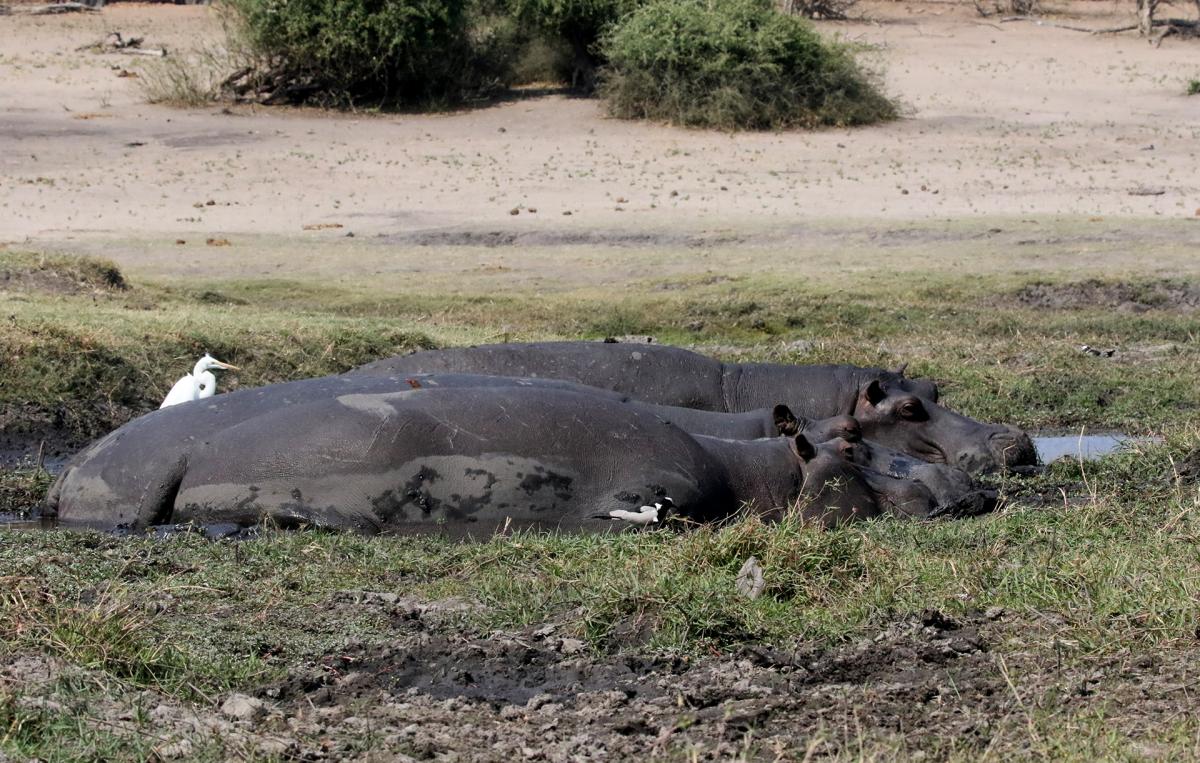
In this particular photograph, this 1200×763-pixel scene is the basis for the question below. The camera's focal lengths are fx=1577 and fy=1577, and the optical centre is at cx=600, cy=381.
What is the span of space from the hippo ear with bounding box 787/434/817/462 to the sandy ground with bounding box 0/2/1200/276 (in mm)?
9551

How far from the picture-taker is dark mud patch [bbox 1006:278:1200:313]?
13.5 meters

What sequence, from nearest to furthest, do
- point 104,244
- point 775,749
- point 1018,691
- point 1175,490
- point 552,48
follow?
point 775,749 → point 1018,691 → point 1175,490 → point 104,244 → point 552,48

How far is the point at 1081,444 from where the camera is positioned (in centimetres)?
860

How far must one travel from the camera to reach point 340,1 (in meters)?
26.2

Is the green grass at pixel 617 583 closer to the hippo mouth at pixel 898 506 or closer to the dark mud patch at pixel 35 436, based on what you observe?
the dark mud patch at pixel 35 436

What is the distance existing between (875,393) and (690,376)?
1.13 metres

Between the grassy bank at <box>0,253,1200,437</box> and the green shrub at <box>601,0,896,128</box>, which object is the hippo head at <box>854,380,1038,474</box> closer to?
the grassy bank at <box>0,253,1200,437</box>

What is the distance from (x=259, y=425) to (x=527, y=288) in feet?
27.5

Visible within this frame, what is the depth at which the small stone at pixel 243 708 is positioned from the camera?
13.0 feet

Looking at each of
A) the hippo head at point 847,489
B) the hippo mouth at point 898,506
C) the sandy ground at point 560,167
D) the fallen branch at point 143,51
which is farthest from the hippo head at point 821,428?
the fallen branch at point 143,51

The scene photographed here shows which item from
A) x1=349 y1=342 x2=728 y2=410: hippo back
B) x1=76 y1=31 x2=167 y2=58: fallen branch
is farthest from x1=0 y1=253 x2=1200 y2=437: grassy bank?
x1=76 y1=31 x2=167 y2=58: fallen branch

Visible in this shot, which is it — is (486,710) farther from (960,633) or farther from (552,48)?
(552,48)

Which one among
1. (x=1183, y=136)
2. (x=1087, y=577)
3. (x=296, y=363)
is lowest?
(x=1183, y=136)

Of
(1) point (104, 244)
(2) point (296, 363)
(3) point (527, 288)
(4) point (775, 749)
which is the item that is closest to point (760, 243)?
(3) point (527, 288)
